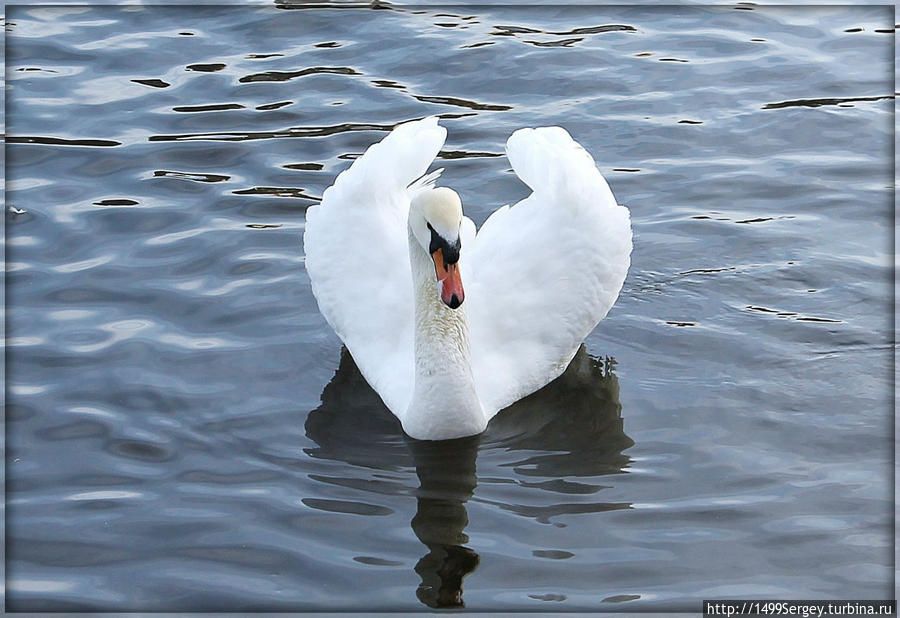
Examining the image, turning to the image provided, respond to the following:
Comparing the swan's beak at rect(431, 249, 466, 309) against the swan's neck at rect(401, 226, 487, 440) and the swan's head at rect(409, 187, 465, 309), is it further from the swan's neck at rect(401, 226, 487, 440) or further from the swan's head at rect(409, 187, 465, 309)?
the swan's neck at rect(401, 226, 487, 440)

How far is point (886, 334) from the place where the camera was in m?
8.39

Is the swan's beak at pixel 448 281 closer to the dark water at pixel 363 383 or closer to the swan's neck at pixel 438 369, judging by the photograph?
the swan's neck at pixel 438 369

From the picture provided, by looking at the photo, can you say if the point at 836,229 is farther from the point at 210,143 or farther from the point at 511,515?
the point at 210,143

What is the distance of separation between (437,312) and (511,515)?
3.85ft

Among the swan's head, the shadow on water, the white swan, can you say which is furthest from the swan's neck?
the swan's head

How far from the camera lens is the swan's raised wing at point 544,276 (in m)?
7.80

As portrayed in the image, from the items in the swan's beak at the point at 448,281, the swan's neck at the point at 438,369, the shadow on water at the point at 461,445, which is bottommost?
the shadow on water at the point at 461,445

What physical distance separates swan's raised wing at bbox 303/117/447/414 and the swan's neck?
261 mm

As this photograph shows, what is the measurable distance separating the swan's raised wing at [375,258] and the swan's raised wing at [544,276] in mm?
418

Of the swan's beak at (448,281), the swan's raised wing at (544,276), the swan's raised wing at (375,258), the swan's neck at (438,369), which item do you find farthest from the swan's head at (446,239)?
the swan's raised wing at (375,258)

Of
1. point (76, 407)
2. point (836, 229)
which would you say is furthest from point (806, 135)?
point (76, 407)

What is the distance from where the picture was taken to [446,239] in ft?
22.9

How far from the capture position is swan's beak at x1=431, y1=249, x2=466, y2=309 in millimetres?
6914

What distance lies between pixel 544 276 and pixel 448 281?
44.7 inches
